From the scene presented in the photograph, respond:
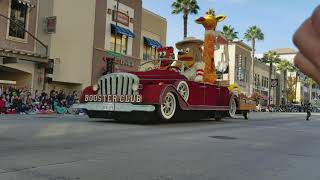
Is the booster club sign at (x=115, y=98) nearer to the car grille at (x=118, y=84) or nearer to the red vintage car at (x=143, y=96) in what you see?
the red vintage car at (x=143, y=96)

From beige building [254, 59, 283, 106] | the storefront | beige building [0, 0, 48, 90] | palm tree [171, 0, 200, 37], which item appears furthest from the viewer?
beige building [254, 59, 283, 106]

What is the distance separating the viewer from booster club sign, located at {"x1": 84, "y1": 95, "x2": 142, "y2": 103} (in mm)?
14293

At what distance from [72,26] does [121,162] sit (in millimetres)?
26043

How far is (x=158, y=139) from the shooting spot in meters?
10.1

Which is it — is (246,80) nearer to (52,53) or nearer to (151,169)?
(52,53)

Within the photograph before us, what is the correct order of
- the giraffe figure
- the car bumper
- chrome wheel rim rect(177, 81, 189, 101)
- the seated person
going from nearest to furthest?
the car bumper < chrome wheel rim rect(177, 81, 189, 101) < the seated person < the giraffe figure

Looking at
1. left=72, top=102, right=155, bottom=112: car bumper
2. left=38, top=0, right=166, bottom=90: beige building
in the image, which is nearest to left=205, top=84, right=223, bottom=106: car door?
left=72, top=102, right=155, bottom=112: car bumper

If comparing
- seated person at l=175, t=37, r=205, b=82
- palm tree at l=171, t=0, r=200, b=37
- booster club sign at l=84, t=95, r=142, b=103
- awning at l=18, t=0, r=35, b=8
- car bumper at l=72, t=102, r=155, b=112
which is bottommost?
car bumper at l=72, t=102, r=155, b=112

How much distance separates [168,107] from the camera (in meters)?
15.3

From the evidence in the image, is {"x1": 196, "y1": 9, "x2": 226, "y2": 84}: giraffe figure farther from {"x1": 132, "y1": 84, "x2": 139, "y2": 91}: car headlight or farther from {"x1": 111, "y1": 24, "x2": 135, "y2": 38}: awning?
{"x1": 111, "y1": 24, "x2": 135, "y2": 38}: awning

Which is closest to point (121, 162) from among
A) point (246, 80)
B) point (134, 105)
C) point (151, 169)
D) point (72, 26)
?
point (151, 169)

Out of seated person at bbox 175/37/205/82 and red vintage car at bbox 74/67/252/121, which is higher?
seated person at bbox 175/37/205/82

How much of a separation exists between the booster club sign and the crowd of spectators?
6.93 metres

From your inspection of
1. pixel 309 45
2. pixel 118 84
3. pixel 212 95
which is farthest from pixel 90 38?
pixel 309 45
